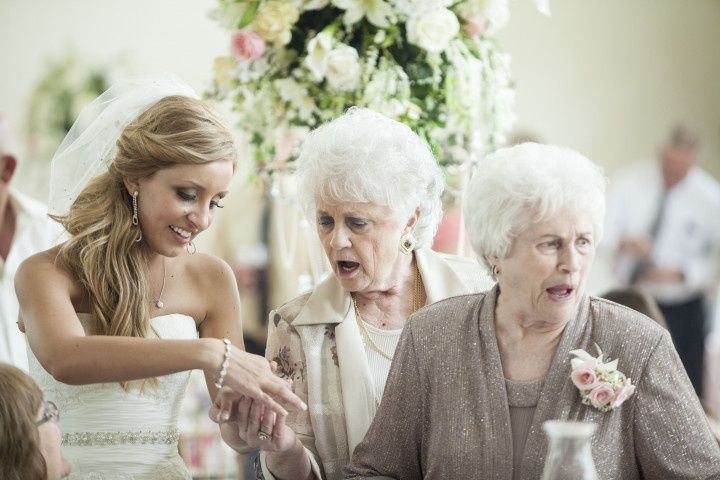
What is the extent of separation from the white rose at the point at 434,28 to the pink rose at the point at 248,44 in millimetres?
492

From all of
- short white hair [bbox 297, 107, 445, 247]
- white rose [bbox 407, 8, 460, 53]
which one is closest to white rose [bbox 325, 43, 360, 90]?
white rose [bbox 407, 8, 460, 53]

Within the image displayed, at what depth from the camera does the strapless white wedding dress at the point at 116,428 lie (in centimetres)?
254

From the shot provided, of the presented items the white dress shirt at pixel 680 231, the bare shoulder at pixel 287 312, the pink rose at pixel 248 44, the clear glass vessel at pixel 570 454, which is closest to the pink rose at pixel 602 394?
the clear glass vessel at pixel 570 454

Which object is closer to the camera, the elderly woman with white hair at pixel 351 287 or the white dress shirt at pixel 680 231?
the elderly woman with white hair at pixel 351 287

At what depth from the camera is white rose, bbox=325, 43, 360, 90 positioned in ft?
9.64

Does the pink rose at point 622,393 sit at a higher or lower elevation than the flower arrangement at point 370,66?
lower

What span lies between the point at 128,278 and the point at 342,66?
35.4 inches

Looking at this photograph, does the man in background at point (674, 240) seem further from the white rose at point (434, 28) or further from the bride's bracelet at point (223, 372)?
the bride's bracelet at point (223, 372)

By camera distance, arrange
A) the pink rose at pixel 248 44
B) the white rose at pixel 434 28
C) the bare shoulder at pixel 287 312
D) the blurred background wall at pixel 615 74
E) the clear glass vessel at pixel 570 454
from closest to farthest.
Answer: the clear glass vessel at pixel 570 454, the bare shoulder at pixel 287 312, the white rose at pixel 434 28, the pink rose at pixel 248 44, the blurred background wall at pixel 615 74

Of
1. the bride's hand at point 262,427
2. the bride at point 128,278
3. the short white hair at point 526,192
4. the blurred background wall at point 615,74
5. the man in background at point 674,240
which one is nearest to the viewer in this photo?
the short white hair at point 526,192

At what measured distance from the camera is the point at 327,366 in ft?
8.46

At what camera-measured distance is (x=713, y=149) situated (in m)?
7.39

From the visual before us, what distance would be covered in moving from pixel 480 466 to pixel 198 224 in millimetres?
877

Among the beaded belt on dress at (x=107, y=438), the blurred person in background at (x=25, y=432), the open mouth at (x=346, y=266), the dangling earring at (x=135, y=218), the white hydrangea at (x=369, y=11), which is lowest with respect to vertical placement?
the beaded belt on dress at (x=107, y=438)
